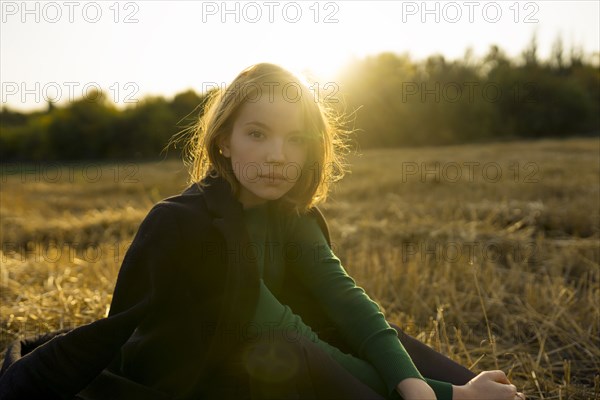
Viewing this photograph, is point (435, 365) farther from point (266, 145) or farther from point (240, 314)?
point (266, 145)

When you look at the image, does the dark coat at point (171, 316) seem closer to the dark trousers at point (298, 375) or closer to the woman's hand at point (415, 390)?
the dark trousers at point (298, 375)

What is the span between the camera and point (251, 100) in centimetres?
184

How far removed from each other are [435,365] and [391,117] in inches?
1108

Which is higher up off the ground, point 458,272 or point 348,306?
point 348,306

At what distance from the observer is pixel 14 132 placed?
95.7 ft

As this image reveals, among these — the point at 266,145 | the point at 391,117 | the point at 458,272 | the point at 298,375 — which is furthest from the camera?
the point at 391,117

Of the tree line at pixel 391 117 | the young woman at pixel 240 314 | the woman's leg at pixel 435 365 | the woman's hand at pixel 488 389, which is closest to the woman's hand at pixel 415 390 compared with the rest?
the young woman at pixel 240 314

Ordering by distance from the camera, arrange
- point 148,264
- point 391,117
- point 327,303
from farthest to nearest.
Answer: point 391,117, point 327,303, point 148,264

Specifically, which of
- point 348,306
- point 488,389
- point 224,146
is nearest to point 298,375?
point 348,306

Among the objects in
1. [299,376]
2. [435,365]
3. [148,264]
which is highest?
[148,264]

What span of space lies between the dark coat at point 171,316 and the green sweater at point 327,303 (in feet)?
0.49

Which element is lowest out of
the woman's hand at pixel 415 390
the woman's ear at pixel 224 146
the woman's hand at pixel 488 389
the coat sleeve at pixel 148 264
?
the woman's hand at pixel 488 389

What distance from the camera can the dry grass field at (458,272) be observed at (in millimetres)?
2557

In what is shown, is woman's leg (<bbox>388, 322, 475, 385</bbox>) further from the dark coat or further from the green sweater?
the dark coat
